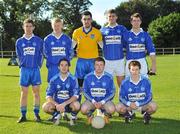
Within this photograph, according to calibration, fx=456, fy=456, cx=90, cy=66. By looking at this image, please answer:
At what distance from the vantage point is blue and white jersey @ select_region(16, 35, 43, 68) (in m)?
9.20

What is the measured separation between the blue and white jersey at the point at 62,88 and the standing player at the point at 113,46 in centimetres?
119

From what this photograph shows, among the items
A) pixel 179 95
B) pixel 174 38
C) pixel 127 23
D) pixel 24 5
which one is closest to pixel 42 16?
pixel 24 5

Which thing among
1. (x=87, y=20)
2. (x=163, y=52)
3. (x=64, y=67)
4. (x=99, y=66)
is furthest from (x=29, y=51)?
(x=163, y=52)

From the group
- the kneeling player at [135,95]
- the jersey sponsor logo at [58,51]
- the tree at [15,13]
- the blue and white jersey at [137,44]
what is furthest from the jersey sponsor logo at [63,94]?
the tree at [15,13]

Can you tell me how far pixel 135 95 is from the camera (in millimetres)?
8852

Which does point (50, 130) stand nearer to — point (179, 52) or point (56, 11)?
point (179, 52)

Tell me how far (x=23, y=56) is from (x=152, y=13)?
6836cm

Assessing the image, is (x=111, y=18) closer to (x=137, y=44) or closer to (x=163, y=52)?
(x=137, y=44)

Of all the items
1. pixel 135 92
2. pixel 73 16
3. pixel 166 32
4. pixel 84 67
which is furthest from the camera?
pixel 73 16

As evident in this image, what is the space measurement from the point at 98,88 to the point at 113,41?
4.27 feet

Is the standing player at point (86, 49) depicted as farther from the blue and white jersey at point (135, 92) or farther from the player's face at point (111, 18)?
the blue and white jersey at point (135, 92)

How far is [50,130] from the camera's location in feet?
26.8

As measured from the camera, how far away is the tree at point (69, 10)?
257 ft

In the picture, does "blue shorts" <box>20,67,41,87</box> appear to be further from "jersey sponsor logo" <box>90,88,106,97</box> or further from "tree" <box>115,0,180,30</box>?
"tree" <box>115,0,180,30</box>
